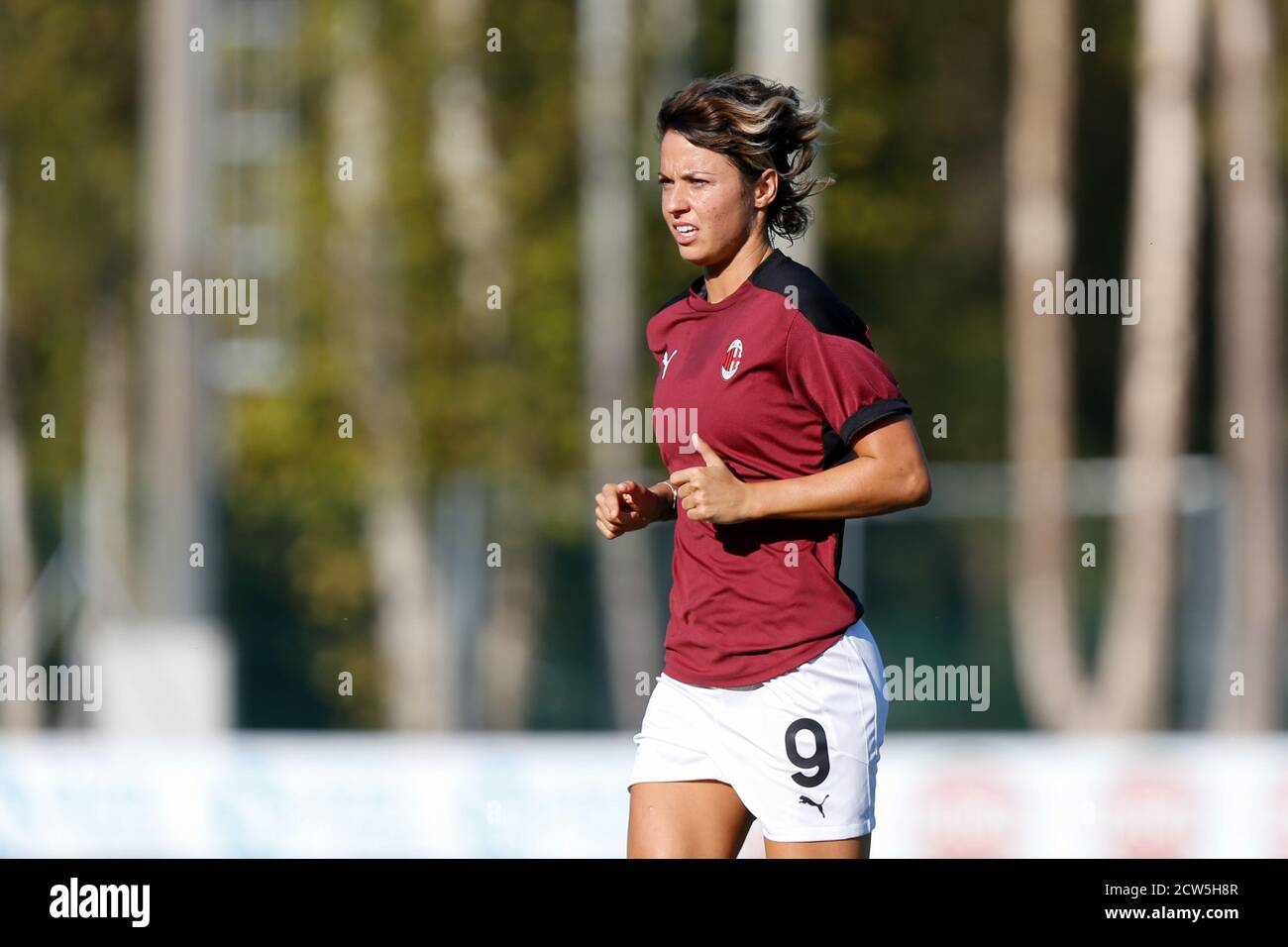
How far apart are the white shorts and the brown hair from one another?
95 cm

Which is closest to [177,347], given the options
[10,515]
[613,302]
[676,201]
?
[613,302]

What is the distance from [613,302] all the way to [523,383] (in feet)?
5.83

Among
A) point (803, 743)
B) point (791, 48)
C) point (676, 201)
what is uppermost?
point (791, 48)

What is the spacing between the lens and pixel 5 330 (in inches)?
782

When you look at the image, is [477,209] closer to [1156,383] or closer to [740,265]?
[1156,383]

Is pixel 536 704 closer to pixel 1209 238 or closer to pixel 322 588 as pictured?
pixel 322 588

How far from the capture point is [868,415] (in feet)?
12.0

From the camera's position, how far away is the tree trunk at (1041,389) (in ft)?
50.8

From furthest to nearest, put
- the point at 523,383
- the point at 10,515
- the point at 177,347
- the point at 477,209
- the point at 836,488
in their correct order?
the point at 10,515, the point at 523,383, the point at 477,209, the point at 177,347, the point at 836,488

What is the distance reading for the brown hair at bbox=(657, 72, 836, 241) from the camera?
3.85 metres

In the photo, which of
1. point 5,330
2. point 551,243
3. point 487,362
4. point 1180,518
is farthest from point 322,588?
point 1180,518

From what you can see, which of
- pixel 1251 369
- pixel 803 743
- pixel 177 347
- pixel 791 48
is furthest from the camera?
pixel 1251 369

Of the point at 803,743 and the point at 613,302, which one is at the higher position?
the point at 613,302
